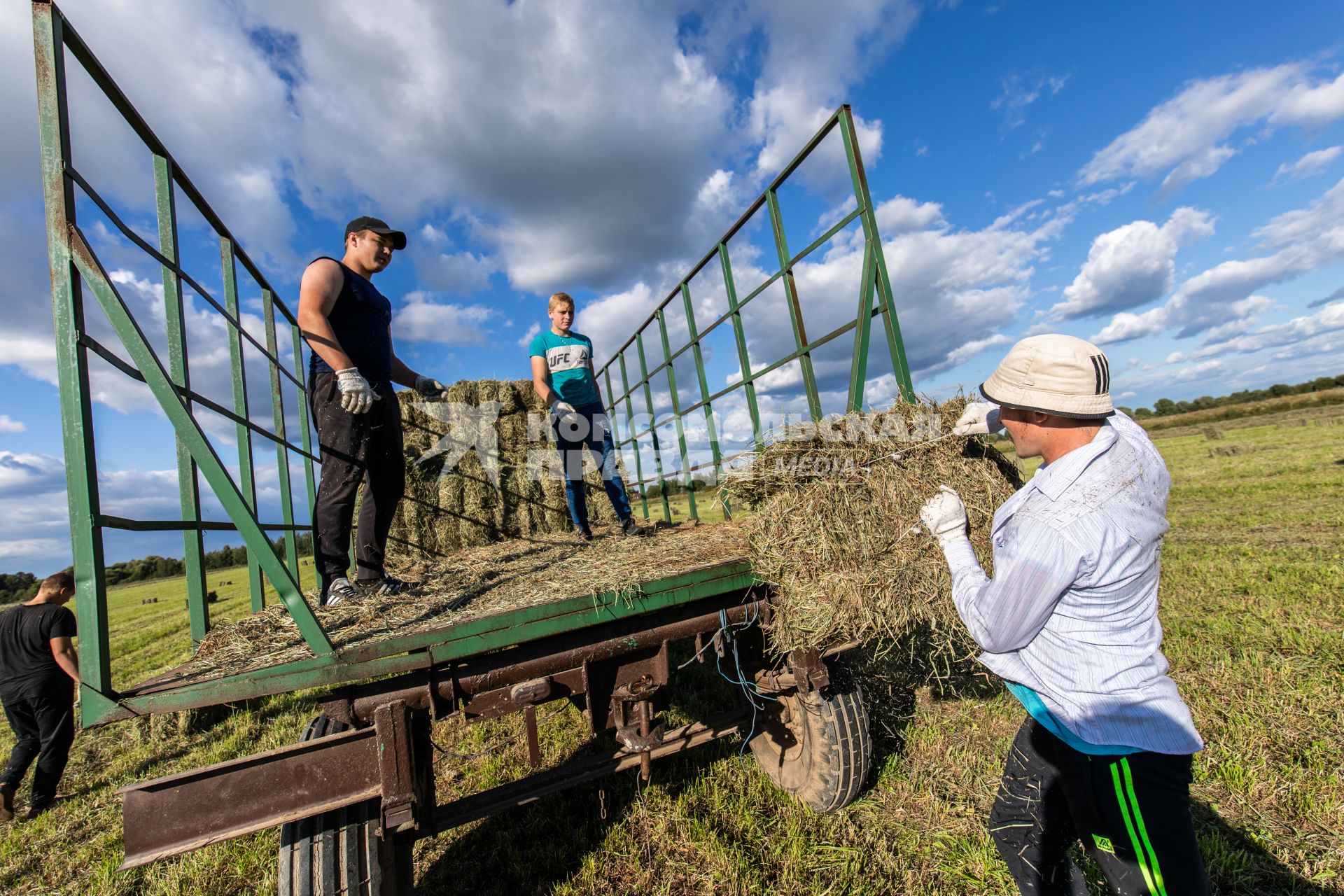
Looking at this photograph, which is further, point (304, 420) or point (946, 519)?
point (304, 420)

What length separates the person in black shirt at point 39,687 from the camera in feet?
15.4

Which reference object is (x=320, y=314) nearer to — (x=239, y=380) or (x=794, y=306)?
(x=239, y=380)

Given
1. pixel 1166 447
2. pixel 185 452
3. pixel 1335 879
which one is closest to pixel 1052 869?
pixel 1335 879

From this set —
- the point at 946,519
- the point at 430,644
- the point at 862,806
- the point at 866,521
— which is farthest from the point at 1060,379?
the point at 862,806

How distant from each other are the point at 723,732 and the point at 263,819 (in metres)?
1.78

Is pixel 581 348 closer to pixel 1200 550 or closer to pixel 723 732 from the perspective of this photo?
pixel 723 732

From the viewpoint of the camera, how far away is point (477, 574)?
3518 millimetres

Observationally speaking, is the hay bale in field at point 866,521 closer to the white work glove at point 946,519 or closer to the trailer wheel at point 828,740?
the white work glove at point 946,519

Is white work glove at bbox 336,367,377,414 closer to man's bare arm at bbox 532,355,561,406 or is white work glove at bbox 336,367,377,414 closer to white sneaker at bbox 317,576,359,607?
white sneaker at bbox 317,576,359,607

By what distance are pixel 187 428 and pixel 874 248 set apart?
287cm

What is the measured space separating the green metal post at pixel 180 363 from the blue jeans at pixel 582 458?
7.52 ft

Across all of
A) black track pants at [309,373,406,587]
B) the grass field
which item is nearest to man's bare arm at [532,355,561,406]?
black track pants at [309,373,406,587]

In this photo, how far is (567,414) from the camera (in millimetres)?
4508

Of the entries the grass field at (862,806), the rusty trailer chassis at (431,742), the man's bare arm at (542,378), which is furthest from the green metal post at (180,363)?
the man's bare arm at (542,378)
